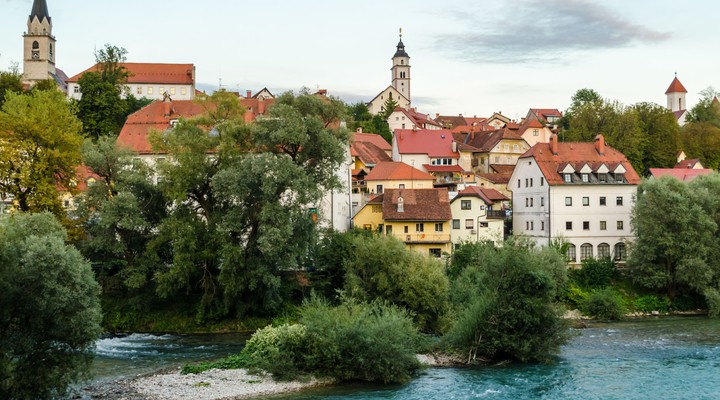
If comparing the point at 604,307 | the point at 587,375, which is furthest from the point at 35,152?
the point at 604,307

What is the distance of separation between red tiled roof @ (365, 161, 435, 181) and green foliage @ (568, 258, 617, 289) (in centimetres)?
1828

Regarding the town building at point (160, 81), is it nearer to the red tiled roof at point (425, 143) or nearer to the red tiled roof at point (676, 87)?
the red tiled roof at point (425, 143)

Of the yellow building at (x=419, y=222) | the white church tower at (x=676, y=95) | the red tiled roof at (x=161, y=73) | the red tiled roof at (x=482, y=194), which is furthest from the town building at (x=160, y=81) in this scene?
the white church tower at (x=676, y=95)

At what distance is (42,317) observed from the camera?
934 inches

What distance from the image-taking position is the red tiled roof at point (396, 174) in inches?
A: 2648

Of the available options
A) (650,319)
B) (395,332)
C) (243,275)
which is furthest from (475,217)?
(395,332)

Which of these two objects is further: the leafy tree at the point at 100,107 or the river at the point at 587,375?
the leafy tree at the point at 100,107

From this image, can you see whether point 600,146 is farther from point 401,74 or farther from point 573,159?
point 401,74

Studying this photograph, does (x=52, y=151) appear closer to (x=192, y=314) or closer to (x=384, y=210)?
(x=192, y=314)

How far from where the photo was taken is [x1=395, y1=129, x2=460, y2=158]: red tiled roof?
84125 millimetres

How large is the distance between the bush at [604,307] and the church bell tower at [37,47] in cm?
9352

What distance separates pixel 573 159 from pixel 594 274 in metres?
10.2

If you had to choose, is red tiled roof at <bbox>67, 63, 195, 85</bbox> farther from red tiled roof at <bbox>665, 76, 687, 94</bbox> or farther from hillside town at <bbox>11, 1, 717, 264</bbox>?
red tiled roof at <bbox>665, 76, 687, 94</bbox>

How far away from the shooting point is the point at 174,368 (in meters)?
31.9
